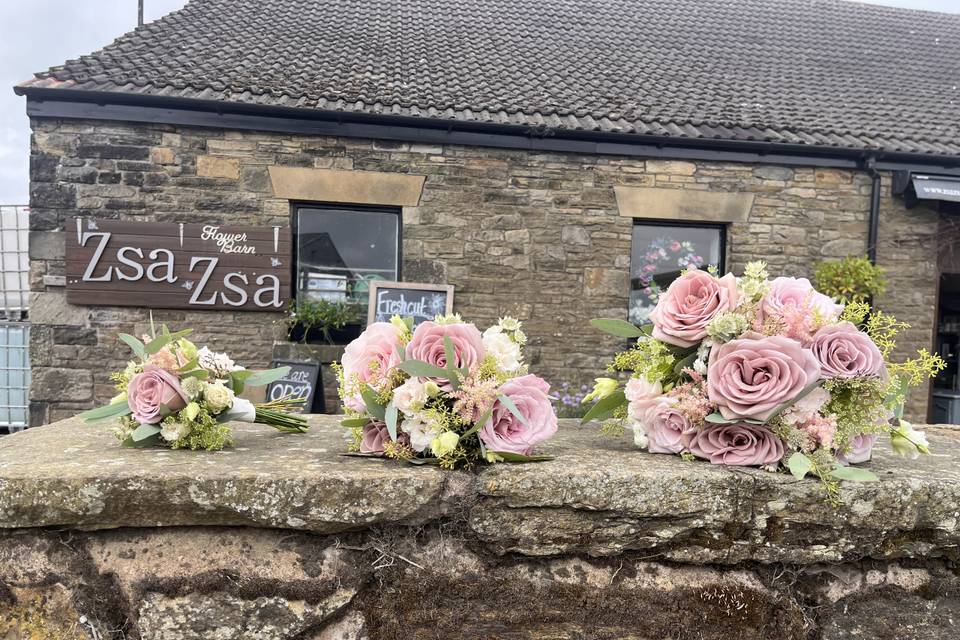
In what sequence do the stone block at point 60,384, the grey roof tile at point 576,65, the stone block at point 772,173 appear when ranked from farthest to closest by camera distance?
the stone block at point 772,173 < the grey roof tile at point 576,65 < the stone block at point 60,384

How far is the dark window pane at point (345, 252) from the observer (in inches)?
241

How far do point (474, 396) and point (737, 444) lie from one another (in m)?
0.55

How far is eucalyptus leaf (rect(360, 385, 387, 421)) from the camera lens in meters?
1.17

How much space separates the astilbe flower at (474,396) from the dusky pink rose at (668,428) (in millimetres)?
378

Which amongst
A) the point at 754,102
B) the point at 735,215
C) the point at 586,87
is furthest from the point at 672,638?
the point at 754,102

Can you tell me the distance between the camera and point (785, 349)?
3.71 feet

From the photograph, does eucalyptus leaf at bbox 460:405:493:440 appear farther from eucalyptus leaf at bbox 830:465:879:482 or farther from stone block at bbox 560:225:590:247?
stone block at bbox 560:225:590:247

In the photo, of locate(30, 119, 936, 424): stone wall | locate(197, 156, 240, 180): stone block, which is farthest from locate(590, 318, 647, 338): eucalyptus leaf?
locate(197, 156, 240, 180): stone block

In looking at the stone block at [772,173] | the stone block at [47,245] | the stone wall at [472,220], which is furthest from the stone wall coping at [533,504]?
the stone block at [772,173]

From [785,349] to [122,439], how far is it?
4.56ft

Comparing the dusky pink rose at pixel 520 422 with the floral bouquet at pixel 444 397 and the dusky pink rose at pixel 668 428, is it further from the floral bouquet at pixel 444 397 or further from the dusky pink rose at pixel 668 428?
the dusky pink rose at pixel 668 428

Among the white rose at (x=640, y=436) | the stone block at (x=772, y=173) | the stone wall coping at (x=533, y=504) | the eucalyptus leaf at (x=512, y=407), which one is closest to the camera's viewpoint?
the stone wall coping at (x=533, y=504)

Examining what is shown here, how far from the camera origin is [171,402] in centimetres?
125

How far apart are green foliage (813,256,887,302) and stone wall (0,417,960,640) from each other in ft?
18.7
